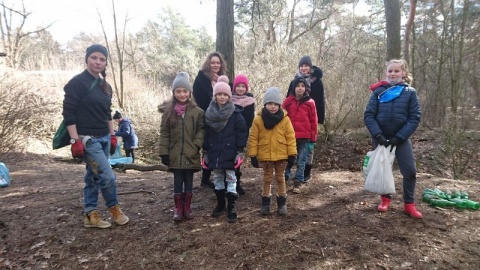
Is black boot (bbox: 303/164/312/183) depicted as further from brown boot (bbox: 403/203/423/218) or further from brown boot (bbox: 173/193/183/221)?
brown boot (bbox: 173/193/183/221)

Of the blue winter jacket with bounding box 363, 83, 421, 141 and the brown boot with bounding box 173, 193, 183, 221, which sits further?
the brown boot with bounding box 173, 193, 183, 221

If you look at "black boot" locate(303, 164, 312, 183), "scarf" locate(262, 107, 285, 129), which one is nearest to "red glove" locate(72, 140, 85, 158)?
"scarf" locate(262, 107, 285, 129)

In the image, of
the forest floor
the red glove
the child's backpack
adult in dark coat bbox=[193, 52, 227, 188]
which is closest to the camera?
the forest floor

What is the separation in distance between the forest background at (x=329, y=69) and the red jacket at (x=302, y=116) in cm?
171

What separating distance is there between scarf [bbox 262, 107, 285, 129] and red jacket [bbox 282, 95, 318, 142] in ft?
3.29

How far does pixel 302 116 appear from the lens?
4785 mm

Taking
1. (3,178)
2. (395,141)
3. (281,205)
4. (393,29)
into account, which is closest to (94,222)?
(281,205)

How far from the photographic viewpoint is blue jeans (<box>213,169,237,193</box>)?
3.74 meters

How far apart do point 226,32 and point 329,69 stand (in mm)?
6256

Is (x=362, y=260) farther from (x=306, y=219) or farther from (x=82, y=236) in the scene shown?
(x=82, y=236)

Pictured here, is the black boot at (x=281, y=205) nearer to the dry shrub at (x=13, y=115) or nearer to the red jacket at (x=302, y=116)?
the red jacket at (x=302, y=116)

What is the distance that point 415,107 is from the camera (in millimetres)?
3623

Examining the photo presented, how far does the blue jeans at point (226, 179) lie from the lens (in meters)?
3.74

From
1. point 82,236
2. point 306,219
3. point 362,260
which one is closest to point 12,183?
point 82,236
